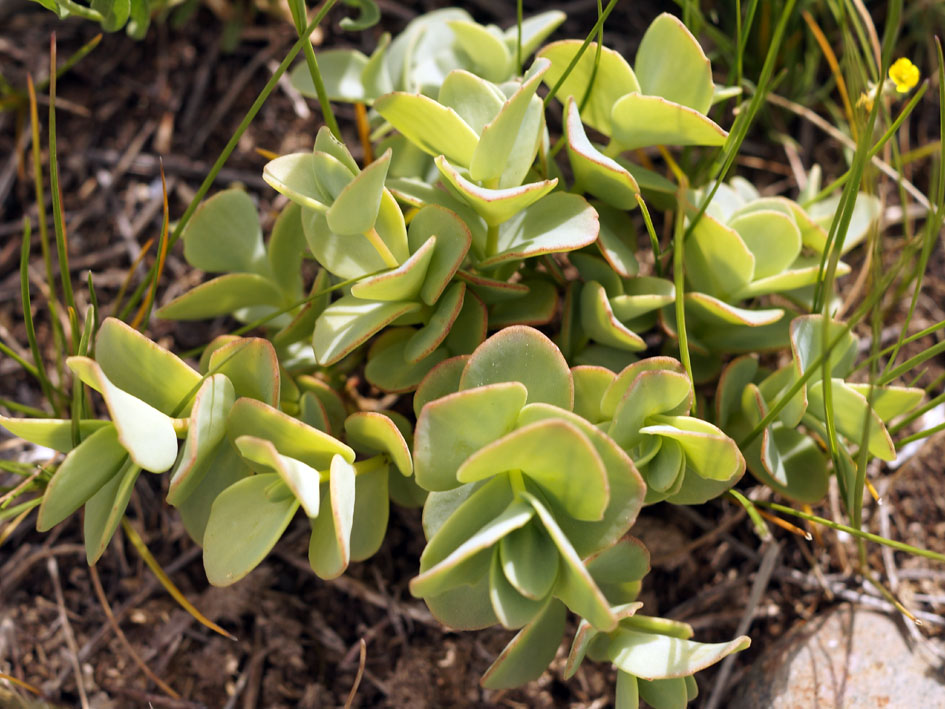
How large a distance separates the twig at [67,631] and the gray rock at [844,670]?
1.29 meters

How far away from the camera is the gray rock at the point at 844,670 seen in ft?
4.55

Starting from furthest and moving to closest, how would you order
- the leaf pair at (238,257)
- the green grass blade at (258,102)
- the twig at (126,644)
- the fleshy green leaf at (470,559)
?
1. the twig at (126,644)
2. the leaf pair at (238,257)
3. the green grass blade at (258,102)
4. the fleshy green leaf at (470,559)

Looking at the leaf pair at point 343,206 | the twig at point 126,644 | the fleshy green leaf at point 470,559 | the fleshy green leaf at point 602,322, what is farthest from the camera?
the twig at point 126,644

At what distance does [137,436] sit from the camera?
1007 mm

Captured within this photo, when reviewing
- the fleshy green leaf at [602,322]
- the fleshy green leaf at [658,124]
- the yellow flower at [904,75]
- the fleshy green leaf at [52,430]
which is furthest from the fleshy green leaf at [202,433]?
the yellow flower at [904,75]

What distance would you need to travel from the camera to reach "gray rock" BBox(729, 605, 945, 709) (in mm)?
1388

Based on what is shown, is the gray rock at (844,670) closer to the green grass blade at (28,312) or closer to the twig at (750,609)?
the twig at (750,609)

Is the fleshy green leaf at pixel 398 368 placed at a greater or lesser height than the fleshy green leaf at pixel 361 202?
lesser

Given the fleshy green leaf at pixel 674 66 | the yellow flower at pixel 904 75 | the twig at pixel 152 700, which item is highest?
the fleshy green leaf at pixel 674 66

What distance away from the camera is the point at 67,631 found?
1.62m

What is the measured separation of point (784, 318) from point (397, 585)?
92 cm

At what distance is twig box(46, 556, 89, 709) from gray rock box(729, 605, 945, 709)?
4.24ft

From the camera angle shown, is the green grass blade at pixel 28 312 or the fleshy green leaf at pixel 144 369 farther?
the green grass blade at pixel 28 312

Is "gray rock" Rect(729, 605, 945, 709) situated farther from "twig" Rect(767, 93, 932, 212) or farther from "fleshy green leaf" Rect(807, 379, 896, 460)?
"twig" Rect(767, 93, 932, 212)
